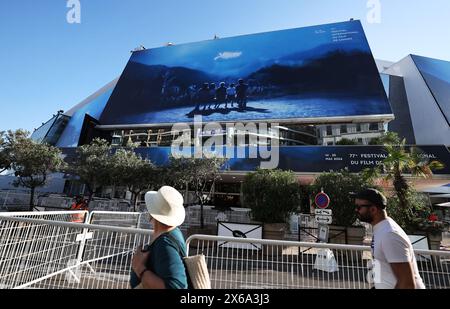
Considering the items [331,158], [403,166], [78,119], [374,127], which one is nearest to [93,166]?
[331,158]

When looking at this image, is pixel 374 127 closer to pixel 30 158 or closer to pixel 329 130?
pixel 329 130

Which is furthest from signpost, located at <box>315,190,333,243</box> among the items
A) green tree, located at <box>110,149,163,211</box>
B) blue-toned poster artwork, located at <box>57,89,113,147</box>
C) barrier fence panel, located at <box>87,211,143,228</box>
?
blue-toned poster artwork, located at <box>57,89,113,147</box>

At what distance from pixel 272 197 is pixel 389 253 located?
9.10 metres

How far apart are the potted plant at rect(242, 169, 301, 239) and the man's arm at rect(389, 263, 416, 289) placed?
877 cm

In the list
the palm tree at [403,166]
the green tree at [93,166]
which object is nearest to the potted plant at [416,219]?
the palm tree at [403,166]

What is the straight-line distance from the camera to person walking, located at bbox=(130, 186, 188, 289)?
161 cm

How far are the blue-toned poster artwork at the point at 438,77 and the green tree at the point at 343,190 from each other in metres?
19.0

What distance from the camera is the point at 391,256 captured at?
2010 mm
